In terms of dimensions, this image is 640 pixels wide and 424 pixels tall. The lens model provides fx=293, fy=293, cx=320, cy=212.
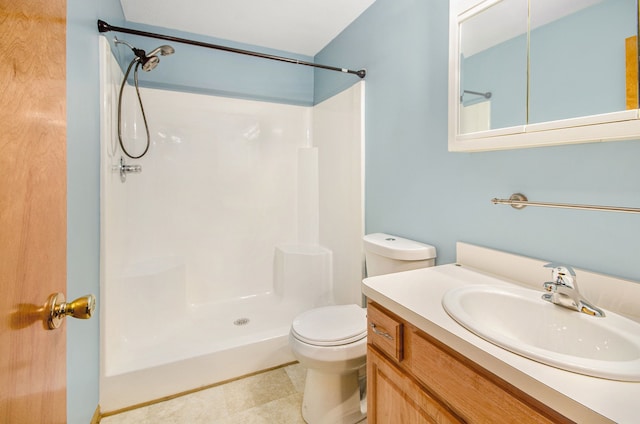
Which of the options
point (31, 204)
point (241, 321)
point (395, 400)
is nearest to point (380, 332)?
point (395, 400)

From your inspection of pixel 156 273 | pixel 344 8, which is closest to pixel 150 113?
pixel 156 273

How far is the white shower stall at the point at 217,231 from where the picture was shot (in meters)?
1.74

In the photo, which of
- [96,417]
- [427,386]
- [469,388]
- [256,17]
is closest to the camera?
[469,388]

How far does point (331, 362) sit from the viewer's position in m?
1.39

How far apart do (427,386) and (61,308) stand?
0.89 metres

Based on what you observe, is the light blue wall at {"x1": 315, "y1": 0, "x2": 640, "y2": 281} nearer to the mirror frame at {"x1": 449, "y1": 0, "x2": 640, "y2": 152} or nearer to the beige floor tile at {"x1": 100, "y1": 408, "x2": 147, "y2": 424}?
the mirror frame at {"x1": 449, "y1": 0, "x2": 640, "y2": 152}

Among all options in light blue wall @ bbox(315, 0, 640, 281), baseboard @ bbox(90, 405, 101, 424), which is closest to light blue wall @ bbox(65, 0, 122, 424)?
baseboard @ bbox(90, 405, 101, 424)

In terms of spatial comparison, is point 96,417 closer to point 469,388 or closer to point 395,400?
point 395,400

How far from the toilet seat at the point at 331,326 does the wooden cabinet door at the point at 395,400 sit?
374 mm

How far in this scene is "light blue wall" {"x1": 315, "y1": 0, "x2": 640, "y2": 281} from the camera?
87cm

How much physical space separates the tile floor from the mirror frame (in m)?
1.61

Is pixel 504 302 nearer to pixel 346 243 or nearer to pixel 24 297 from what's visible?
pixel 24 297

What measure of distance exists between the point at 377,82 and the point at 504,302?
1.47 m

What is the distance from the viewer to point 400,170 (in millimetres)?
1704
